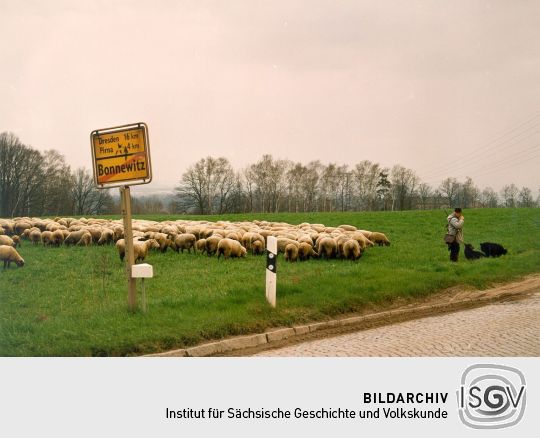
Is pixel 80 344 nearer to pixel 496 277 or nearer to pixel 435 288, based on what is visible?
pixel 435 288

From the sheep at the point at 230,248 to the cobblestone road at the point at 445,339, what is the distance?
670 centimetres

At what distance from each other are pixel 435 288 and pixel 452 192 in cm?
190

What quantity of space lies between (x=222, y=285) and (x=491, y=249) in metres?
8.17

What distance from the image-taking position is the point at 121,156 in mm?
7668

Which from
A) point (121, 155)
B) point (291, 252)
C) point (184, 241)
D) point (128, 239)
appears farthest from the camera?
point (184, 241)

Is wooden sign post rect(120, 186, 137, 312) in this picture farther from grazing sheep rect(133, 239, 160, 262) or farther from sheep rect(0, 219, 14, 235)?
grazing sheep rect(133, 239, 160, 262)

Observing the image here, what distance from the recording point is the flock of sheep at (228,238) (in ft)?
47.8

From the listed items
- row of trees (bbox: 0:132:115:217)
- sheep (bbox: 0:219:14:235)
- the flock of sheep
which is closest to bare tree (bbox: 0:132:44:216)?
row of trees (bbox: 0:132:115:217)

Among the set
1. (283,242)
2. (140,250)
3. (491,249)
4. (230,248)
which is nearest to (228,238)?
(230,248)

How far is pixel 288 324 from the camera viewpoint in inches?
322

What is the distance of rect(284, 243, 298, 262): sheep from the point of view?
14.4 m

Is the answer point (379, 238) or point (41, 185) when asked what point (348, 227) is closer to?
point (379, 238)
